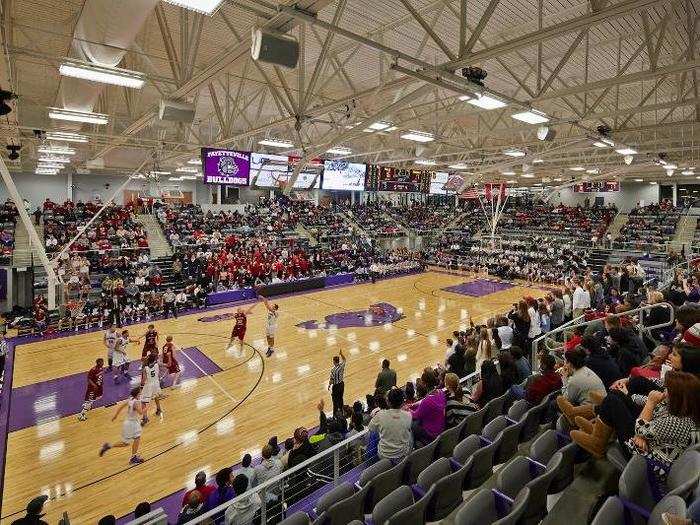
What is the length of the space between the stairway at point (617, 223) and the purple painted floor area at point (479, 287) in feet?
44.0

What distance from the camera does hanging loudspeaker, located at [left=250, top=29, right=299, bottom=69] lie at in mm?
5039

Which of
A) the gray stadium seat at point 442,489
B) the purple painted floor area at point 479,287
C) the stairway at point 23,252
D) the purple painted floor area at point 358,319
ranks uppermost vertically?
the stairway at point 23,252

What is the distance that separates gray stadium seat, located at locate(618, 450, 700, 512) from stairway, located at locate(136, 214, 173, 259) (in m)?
19.9

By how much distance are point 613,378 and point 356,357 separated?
7.20m

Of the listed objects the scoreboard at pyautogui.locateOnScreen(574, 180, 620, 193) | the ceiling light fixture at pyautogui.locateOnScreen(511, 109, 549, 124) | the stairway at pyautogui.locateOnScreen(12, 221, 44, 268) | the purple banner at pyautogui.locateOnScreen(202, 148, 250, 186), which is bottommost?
the stairway at pyautogui.locateOnScreen(12, 221, 44, 268)

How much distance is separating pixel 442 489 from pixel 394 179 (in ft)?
56.0

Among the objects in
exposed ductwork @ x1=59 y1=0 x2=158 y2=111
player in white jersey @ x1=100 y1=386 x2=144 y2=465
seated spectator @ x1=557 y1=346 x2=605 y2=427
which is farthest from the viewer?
player in white jersey @ x1=100 y1=386 x2=144 y2=465

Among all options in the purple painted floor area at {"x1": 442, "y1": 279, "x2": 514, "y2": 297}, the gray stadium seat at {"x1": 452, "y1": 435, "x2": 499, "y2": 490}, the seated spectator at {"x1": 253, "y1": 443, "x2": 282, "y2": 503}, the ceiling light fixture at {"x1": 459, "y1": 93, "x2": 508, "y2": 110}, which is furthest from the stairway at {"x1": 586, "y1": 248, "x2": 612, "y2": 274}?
the seated spectator at {"x1": 253, "y1": 443, "x2": 282, "y2": 503}

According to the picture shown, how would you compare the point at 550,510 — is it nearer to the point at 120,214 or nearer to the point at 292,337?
the point at 292,337

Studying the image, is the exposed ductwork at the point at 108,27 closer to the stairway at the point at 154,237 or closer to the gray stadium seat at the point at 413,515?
the gray stadium seat at the point at 413,515

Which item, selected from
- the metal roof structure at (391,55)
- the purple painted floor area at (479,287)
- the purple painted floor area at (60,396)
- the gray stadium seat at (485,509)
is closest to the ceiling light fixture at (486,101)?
the metal roof structure at (391,55)

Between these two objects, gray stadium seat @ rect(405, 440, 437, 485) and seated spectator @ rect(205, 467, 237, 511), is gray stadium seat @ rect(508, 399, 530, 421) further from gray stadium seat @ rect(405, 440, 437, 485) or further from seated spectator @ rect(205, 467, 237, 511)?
seated spectator @ rect(205, 467, 237, 511)

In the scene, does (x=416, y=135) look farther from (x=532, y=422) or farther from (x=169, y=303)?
(x=169, y=303)

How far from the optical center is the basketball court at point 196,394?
593cm
